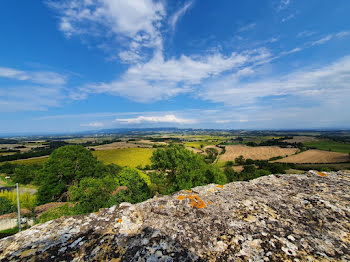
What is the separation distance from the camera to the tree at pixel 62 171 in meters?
25.7

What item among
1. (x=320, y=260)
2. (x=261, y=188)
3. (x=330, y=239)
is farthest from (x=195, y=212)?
(x=261, y=188)

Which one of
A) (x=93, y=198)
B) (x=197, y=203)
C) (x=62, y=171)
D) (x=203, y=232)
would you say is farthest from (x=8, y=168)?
(x=203, y=232)

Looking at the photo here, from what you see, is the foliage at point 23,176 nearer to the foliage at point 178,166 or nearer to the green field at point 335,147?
the foliage at point 178,166

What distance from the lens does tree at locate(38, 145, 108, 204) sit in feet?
84.2

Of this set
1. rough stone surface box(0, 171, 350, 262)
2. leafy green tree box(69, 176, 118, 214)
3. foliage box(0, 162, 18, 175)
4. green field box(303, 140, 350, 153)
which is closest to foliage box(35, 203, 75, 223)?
leafy green tree box(69, 176, 118, 214)

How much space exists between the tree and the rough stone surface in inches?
1194

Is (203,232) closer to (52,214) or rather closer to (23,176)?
(52,214)

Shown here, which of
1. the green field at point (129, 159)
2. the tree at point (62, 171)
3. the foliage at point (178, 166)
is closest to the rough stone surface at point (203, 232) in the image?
the foliage at point (178, 166)

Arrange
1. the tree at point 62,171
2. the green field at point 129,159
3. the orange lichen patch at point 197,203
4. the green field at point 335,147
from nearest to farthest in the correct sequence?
the orange lichen patch at point 197,203
the tree at point 62,171
the green field at point 129,159
the green field at point 335,147

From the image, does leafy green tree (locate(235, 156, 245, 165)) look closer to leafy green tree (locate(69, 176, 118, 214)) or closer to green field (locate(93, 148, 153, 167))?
green field (locate(93, 148, 153, 167))

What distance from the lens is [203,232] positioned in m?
2.83

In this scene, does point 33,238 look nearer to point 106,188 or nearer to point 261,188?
point 261,188

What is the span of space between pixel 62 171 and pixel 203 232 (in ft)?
106

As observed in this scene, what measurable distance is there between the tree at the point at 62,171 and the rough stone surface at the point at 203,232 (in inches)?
1194
